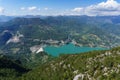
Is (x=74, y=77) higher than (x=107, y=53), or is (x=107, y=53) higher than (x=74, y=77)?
(x=107, y=53)

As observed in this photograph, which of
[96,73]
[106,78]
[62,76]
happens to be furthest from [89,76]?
[62,76]

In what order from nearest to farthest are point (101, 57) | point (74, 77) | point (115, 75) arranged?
1. point (115, 75)
2. point (74, 77)
3. point (101, 57)

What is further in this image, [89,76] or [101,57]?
[101,57]

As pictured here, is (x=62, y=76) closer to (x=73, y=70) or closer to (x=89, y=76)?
(x=73, y=70)

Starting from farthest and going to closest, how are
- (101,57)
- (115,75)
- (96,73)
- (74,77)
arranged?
Result: (101,57) < (74,77) < (96,73) < (115,75)

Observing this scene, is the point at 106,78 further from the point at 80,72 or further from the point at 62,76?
the point at 62,76

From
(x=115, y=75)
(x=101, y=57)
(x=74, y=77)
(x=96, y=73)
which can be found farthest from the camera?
(x=101, y=57)

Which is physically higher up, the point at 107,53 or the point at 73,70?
the point at 107,53

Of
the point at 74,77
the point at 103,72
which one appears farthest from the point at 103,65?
the point at 74,77

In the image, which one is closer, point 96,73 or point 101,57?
point 96,73
